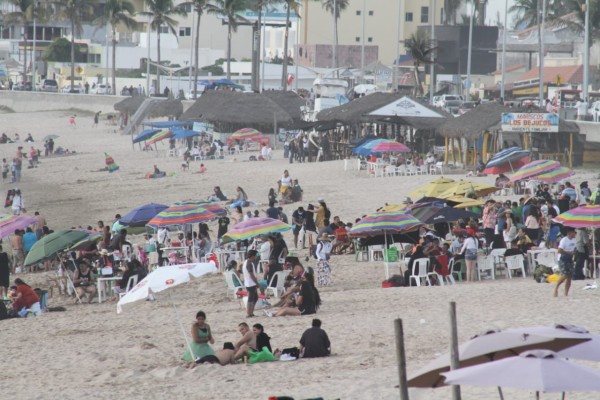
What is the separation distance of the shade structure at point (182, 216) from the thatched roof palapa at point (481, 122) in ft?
44.9

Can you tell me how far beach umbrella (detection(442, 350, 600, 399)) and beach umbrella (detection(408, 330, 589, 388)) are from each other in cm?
63

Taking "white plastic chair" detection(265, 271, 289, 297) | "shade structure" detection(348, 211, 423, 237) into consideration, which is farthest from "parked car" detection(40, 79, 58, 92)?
"white plastic chair" detection(265, 271, 289, 297)

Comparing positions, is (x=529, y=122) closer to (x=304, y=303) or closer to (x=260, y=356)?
(x=304, y=303)

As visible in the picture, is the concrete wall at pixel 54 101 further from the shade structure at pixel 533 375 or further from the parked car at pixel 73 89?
the shade structure at pixel 533 375

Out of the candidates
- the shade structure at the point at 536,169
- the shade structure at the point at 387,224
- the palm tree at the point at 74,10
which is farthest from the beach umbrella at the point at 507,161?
the palm tree at the point at 74,10

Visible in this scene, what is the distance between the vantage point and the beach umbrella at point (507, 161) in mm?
27484

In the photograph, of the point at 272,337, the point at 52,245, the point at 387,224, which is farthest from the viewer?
the point at 52,245

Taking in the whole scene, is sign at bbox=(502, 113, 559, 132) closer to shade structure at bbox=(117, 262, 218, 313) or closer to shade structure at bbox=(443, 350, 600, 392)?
shade structure at bbox=(117, 262, 218, 313)

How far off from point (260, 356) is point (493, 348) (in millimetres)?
4988

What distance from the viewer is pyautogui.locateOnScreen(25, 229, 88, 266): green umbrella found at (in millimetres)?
18734

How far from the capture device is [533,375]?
7.43 m

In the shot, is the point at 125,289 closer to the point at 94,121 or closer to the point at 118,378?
the point at 118,378

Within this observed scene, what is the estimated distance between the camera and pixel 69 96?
7681cm

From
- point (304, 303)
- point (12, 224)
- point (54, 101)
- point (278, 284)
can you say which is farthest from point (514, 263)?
point (54, 101)
